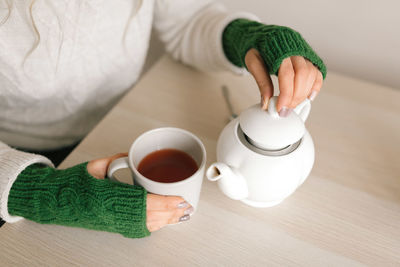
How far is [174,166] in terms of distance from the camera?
1.35 feet

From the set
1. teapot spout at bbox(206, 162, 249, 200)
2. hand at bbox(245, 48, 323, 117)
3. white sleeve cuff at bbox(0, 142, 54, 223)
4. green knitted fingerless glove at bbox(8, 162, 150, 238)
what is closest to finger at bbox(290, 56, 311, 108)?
hand at bbox(245, 48, 323, 117)

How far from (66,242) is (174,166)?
0.18m

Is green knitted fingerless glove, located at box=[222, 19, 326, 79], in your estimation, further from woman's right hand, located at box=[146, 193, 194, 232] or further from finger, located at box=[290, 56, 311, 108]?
woman's right hand, located at box=[146, 193, 194, 232]

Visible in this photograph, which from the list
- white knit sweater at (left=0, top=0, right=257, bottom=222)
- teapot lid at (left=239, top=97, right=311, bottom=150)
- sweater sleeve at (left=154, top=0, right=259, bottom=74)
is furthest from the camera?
sweater sleeve at (left=154, top=0, right=259, bottom=74)

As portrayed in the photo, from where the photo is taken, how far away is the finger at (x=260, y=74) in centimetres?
41

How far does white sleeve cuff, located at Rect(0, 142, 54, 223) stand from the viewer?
40cm

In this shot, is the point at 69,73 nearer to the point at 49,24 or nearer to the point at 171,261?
the point at 49,24

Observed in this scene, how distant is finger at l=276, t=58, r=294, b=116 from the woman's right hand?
170 mm

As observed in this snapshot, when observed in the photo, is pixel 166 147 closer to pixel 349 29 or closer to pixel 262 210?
pixel 262 210

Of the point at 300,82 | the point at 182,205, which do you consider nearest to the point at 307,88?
the point at 300,82

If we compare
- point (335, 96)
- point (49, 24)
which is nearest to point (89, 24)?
point (49, 24)

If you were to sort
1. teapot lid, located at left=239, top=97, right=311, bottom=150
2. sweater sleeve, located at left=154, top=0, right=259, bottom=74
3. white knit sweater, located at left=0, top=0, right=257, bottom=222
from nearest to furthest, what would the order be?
teapot lid, located at left=239, top=97, right=311, bottom=150 → white knit sweater, located at left=0, top=0, right=257, bottom=222 → sweater sleeve, located at left=154, top=0, right=259, bottom=74

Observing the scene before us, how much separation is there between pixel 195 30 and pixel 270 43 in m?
0.25

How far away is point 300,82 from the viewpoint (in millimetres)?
416
